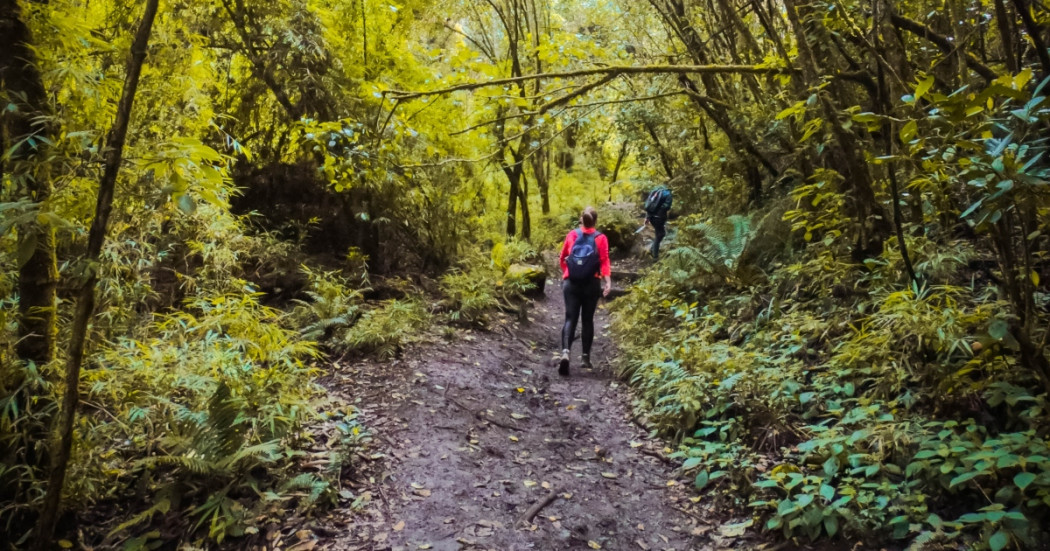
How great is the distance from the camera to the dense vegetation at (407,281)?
114 inches

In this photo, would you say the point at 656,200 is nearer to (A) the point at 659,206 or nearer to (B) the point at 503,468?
(A) the point at 659,206

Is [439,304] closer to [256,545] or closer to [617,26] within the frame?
[256,545]

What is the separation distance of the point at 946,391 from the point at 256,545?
4.43 meters

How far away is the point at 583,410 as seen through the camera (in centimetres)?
587

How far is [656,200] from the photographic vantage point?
12617 millimetres

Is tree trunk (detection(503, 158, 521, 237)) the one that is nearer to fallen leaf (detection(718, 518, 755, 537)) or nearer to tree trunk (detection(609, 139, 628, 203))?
tree trunk (detection(609, 139, 628, 203))

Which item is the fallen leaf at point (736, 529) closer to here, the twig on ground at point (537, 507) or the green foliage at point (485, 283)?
the twig on ground at point (537, 507)

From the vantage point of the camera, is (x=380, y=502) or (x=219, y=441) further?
(x=380, y=502)

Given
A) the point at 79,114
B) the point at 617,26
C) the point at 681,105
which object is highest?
the point at 617,26

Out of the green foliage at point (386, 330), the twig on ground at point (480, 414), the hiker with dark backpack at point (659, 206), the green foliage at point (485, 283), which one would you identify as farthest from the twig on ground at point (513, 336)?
the hiker with dark backpack at point (659, 206)

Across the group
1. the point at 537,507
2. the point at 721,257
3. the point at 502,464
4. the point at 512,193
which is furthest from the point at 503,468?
the point at 512,193

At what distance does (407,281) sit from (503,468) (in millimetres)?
4803

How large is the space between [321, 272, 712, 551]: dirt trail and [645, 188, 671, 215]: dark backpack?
21.4 ft

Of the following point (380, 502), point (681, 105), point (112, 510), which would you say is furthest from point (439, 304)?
point (681, 105)
